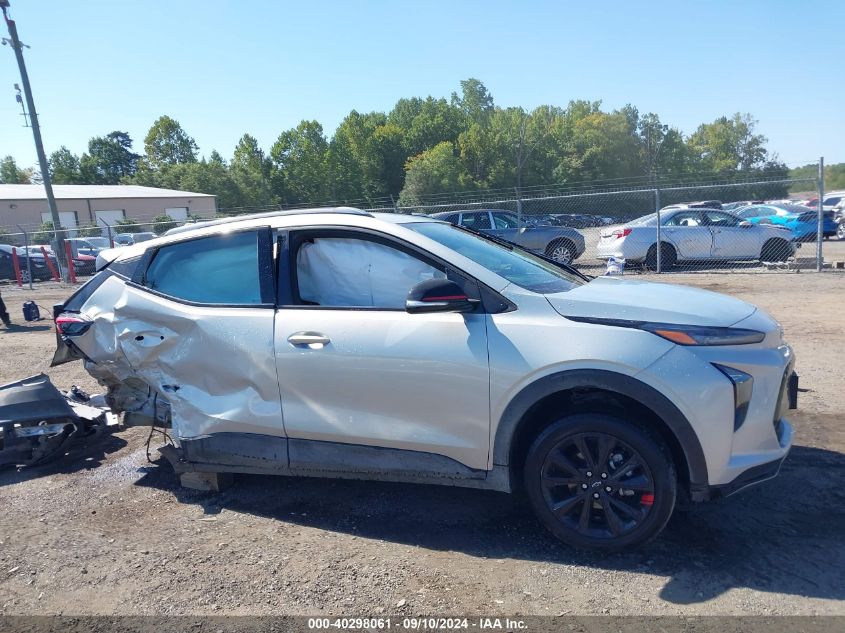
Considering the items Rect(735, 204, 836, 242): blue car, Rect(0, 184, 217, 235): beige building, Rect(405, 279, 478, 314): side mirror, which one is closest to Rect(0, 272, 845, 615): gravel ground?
Rect(405, 279, 478, 314): side mirror

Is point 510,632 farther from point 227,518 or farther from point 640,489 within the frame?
point 227,518

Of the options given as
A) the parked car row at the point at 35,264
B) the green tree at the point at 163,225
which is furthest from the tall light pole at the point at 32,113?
the green tree at the point at 163,225

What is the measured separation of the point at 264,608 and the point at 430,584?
2.69 ft

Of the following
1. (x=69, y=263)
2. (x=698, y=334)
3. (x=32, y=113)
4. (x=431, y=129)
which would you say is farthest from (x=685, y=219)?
(x=431, y=129)

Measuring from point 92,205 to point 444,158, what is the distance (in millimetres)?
27722

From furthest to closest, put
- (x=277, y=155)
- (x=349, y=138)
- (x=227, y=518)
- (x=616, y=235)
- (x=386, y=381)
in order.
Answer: (x=349, y=138) → (x=277, y=155) → (x=616, y=235) → (x=227, y=518) → (x=386, y=381)

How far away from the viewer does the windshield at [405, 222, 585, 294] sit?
3779 mm

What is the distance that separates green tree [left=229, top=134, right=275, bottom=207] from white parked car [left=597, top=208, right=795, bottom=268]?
129ft

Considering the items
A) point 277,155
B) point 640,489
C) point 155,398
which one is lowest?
point 640,489

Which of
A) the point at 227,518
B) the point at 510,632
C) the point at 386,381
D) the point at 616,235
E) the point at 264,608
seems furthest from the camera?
the point at 616,235

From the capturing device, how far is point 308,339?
371cm

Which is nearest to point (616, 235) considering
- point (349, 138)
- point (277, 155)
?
point (277, 155)

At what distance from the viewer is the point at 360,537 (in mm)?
3736

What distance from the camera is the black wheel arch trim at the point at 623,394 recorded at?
312cm
